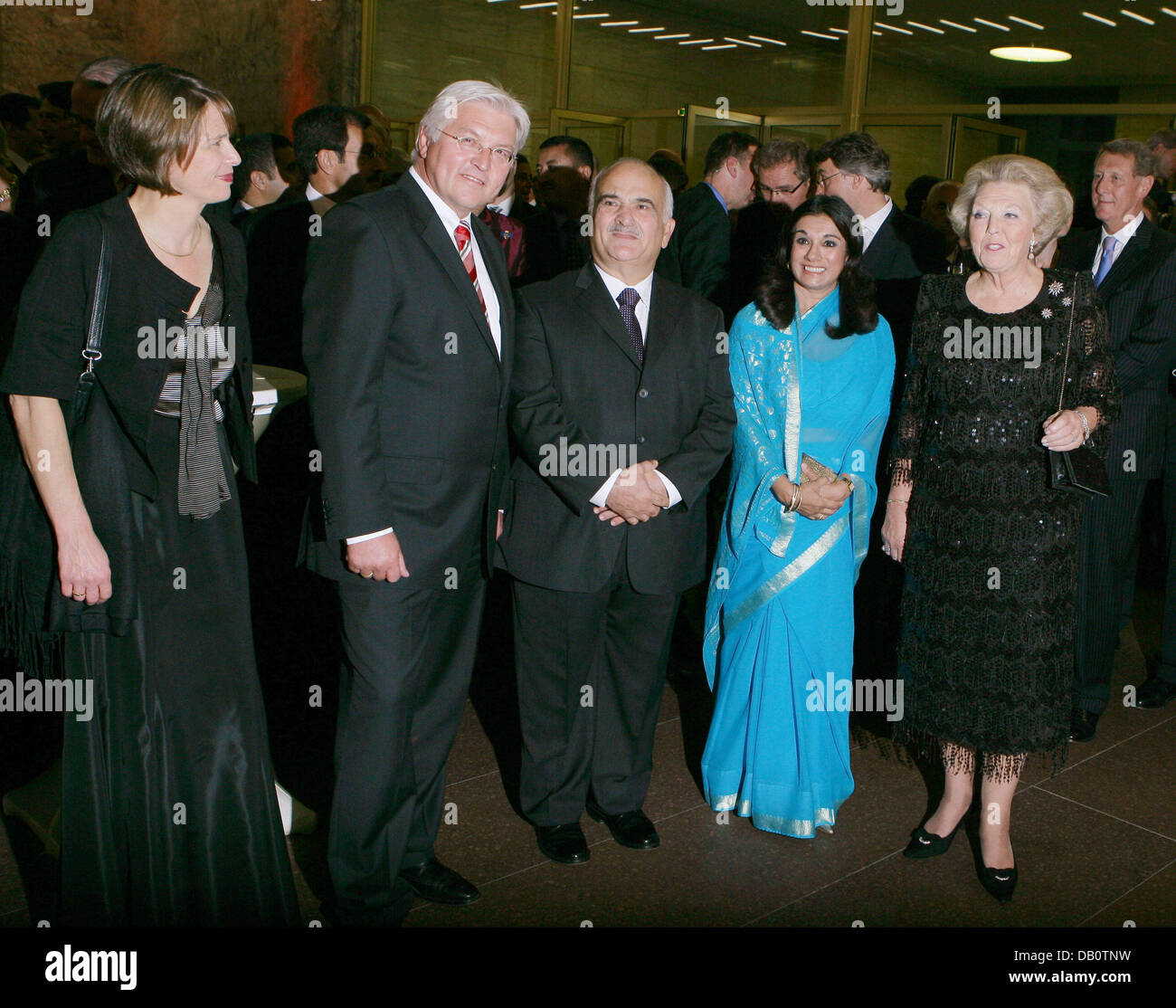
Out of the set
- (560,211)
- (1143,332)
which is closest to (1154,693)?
(1143,332)

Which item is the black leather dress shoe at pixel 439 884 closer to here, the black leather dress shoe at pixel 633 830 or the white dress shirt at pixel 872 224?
the black leather dress shoe at pixel 633 830

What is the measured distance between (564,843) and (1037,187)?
6.49 ft

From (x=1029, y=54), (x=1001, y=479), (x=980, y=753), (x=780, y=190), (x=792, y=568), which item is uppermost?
(x=1029, y=54)

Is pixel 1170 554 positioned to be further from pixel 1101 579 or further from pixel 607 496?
pixel 607 496

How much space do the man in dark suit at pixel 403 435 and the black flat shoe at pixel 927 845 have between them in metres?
1.31

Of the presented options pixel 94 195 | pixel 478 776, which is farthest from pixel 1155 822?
pixel 94 195

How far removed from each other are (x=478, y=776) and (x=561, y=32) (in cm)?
833

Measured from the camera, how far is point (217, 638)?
217cm

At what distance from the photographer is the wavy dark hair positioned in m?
2.89

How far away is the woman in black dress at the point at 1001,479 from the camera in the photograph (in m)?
2.68

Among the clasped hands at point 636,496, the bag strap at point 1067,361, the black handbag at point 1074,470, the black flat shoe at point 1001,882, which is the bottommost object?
the black flat shoe at point 1001,882

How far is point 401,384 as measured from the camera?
7.45 ft

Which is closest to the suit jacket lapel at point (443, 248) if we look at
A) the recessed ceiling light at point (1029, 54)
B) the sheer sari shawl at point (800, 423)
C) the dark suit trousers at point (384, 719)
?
the dark suit trousers at point (384, 719)

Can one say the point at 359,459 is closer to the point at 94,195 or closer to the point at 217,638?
the point at 217,638
